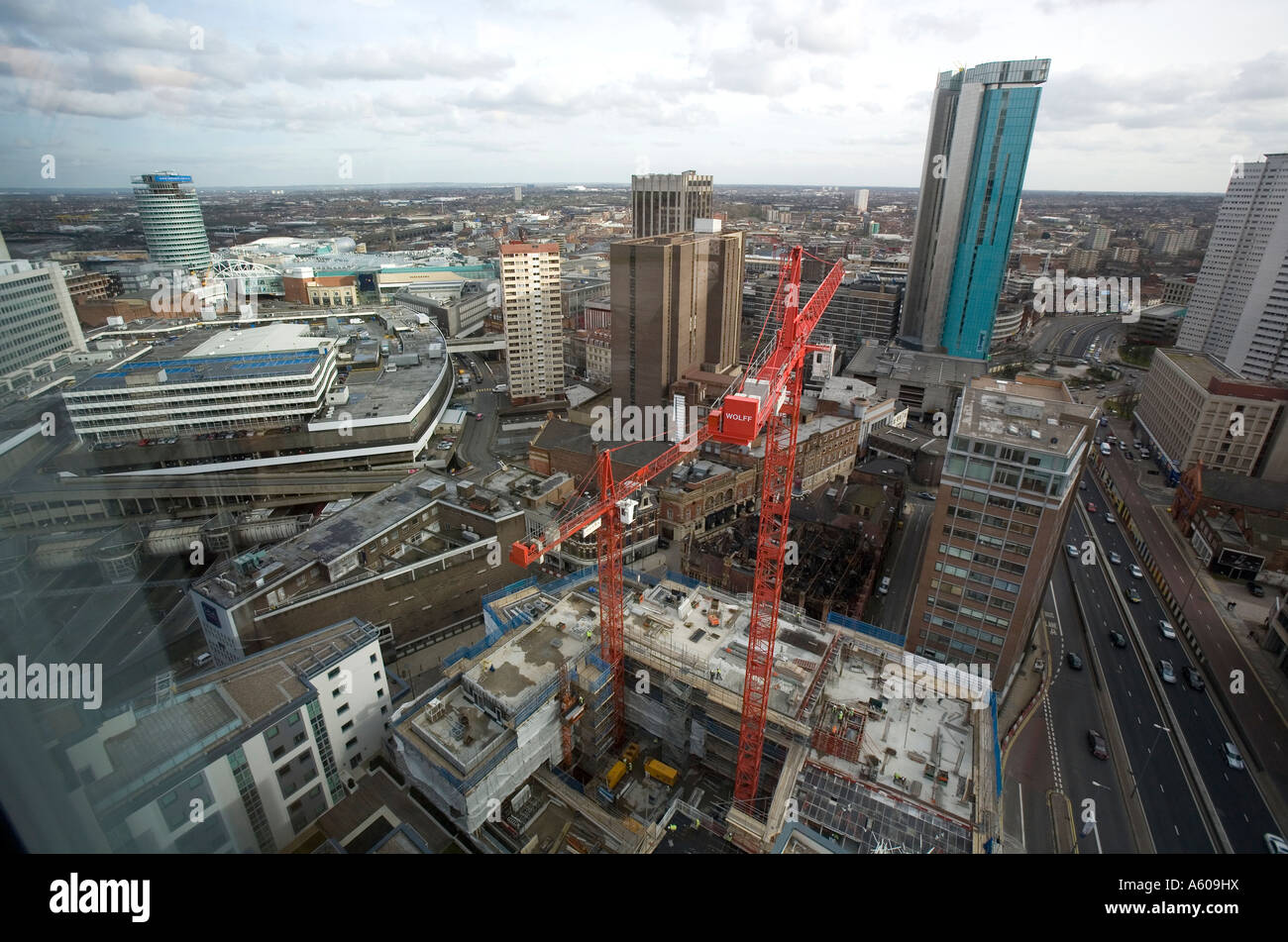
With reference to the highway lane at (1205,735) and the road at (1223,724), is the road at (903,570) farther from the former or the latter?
the road at (1223,724)

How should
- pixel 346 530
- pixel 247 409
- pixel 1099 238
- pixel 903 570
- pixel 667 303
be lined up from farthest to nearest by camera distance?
pixel 1099 238, pixel 667 303, pixel 247 409, pixel 903 570, pixel 346 530

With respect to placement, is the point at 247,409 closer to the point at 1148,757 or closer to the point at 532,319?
the point at 532,319

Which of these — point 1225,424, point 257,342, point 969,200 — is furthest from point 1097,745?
point 257,342

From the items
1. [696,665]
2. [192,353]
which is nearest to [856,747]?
[696,665]

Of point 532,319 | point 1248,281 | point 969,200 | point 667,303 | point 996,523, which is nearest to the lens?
point 996,523

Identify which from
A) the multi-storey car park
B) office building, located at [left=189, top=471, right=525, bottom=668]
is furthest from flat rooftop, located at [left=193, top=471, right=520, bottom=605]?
the multi-storey car park

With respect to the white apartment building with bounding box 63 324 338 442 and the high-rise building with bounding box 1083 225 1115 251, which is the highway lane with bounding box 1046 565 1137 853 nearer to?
the white apartment building with bounding box 63 324 338 442
